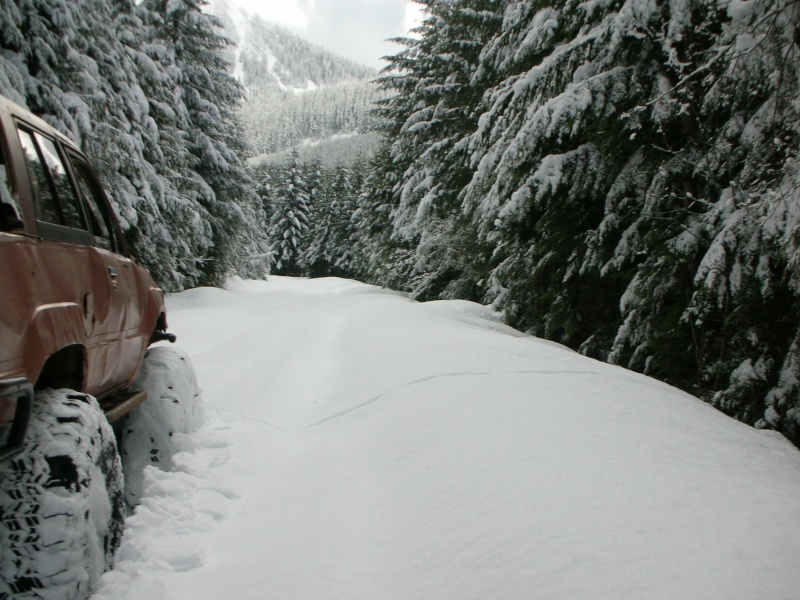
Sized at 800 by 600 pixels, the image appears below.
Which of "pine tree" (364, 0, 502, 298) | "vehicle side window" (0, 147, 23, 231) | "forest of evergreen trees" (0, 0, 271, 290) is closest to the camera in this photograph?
"vehicle side window" (0, 147, 23, 231)

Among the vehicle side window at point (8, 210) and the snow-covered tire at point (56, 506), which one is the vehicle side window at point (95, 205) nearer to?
the vehicle side window at point (8, 210)

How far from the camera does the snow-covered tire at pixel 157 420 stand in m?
3.60

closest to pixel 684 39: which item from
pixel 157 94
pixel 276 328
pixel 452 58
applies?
pixel 276 328

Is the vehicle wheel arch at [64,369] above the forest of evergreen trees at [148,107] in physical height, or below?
below

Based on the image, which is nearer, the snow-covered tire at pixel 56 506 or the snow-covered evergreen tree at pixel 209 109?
the snow-covered tire at pixel 56 506

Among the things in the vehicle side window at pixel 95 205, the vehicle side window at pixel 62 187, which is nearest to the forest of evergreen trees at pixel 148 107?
the vehicle side window at pixel 95 205

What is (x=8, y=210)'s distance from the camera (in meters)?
1.94

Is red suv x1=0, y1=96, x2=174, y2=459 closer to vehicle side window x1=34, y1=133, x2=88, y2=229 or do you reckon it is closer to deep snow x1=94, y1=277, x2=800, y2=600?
vehicle side window x1=34, y1=133, x2=88, y2=229

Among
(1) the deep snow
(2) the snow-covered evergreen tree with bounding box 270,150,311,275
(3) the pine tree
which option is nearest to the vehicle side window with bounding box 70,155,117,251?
(1) the deep snow

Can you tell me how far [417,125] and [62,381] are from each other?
58.8 feet

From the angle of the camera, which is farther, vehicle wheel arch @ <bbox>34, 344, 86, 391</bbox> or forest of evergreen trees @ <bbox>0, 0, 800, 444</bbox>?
forest of evergreen trees @ <bbox>0, 0, 800, 444</bbox>

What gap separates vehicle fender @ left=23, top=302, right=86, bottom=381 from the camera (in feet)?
6.35

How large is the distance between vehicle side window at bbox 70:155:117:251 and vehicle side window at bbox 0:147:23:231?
910mm

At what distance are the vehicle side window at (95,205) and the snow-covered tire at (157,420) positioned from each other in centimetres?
106
